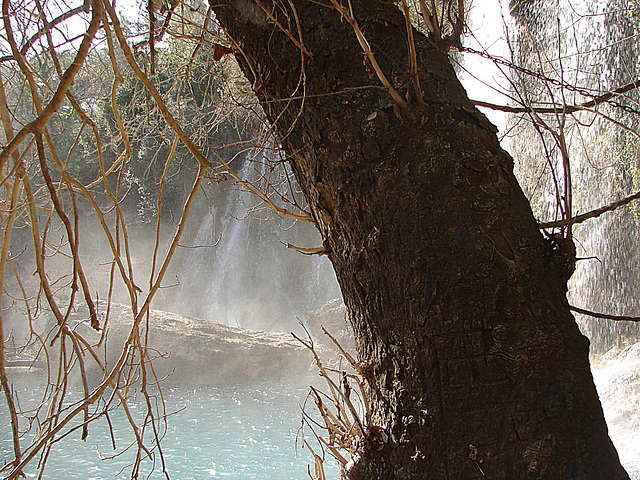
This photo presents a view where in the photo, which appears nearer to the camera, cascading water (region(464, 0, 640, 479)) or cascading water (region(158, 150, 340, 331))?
cascading water (region(464, 0, 640, 479))

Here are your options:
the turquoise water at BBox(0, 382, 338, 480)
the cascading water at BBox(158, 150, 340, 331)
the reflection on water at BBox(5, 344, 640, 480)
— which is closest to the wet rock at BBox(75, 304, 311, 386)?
the turquoise water at BBox(0, 382, 338, 480)

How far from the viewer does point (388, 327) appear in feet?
2.41

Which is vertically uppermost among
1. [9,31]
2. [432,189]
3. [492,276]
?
[9,31]

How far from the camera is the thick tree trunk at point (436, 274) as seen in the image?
0.64 metres

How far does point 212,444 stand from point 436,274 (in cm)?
493

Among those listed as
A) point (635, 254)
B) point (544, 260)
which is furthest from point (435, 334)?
point (635, 254)

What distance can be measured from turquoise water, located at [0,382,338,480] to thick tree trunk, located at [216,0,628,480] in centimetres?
292

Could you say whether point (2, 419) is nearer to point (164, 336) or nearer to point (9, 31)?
point (164, 336)

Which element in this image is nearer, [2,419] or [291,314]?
[2,419]

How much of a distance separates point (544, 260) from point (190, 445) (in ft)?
16.3

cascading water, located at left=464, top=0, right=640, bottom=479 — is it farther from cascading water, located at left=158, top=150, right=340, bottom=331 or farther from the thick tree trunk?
→ cascading water, located at left=158, top=150, right=340, bottom=331

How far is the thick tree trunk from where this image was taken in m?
0.64

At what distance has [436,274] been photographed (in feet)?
2.26

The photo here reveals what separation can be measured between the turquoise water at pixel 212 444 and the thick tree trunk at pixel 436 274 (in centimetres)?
292
